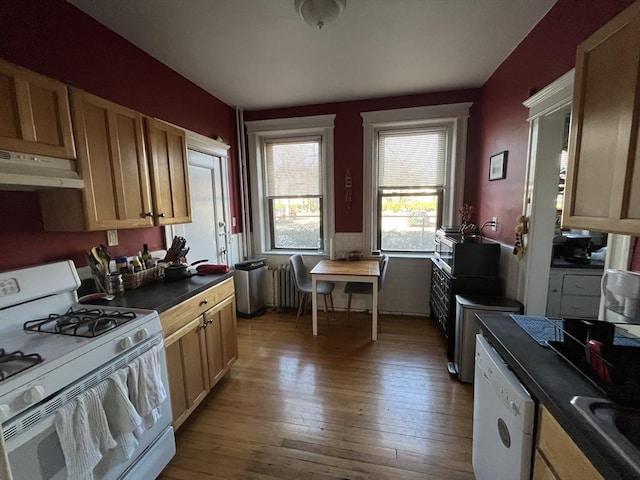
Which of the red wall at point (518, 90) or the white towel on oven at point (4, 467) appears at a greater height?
the red wall at point (518, 90)

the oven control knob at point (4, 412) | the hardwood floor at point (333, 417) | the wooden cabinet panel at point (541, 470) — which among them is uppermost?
the oven control knob at point (4, 412)

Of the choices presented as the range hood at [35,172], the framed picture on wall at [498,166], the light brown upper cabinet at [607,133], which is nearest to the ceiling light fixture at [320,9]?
the light brown upper cabinet at [607,133]

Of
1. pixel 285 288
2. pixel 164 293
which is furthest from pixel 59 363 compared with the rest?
pixel 285 288

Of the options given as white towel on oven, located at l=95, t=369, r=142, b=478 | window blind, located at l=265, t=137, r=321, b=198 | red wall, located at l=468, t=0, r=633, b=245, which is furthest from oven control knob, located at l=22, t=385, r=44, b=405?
window blind, located at l=265, t=137, r=321, b=198

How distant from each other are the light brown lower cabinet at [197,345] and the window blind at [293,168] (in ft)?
6.24

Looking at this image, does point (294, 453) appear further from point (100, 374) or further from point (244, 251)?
point (244, 251)

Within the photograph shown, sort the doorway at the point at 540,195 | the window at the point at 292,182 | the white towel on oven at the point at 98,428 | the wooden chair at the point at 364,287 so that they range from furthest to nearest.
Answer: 1. the window at the point at 292,182
2. the wooden chair at the point at 364,287
3. the doorway at the point at 540,195
4. the white towel on oven at the point at 98,428

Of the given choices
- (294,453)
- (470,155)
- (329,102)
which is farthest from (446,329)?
(329,102)

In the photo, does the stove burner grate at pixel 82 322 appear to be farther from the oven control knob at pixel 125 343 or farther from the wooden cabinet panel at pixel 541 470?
the wooden cabinet panel at pixel 541 470

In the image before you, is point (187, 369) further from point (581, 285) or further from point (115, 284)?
point (581, 285)

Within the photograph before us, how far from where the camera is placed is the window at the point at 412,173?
10.7 feet

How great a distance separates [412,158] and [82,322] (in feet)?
11.5

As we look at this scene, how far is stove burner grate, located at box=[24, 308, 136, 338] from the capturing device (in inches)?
48.7

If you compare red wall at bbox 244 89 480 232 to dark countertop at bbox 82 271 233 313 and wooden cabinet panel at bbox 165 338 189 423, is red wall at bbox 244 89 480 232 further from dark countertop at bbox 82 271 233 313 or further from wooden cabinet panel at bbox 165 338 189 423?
wooden cabinet panel at bbox 165 338 189 423
